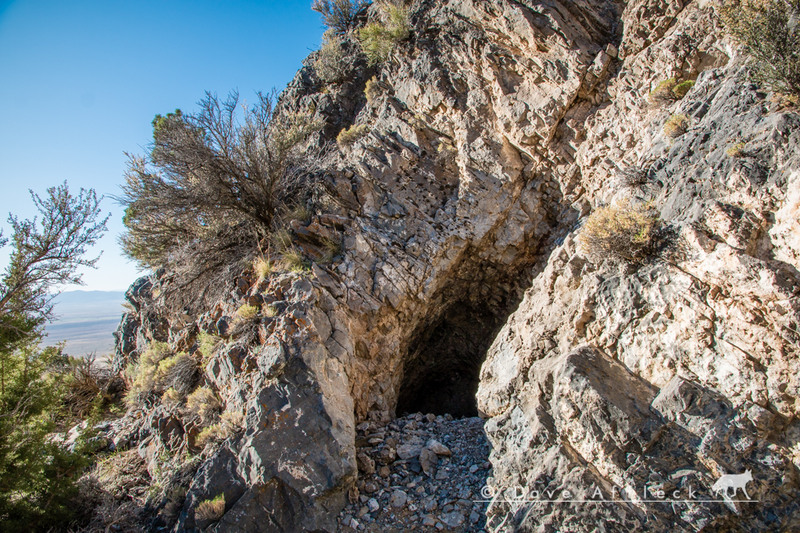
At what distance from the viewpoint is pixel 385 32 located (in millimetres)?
9141

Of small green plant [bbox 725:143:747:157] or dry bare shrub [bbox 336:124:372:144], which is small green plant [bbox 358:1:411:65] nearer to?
dry bare shrub [bbox 336:124:372:144]

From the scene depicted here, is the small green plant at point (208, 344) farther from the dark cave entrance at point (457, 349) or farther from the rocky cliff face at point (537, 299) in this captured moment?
the dark cave entrance at point (457, 349)

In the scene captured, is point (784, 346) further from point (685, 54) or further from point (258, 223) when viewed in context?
point (258, 223)

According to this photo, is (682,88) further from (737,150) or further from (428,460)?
(428,460)

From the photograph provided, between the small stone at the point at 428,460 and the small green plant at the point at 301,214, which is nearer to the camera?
the small stone at the point at 428,460

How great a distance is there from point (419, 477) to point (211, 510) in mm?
2665

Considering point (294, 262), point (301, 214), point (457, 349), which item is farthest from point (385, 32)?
point (457, 349)

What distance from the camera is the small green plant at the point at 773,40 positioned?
13.4 ft

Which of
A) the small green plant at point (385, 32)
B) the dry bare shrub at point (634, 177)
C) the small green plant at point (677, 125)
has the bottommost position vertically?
the dry bare shrub at point (634, 177)

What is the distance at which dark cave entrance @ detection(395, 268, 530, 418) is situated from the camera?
7741 millimetres

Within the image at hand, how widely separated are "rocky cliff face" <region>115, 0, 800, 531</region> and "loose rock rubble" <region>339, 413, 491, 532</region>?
30cm

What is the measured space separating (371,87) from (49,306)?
27.2ft

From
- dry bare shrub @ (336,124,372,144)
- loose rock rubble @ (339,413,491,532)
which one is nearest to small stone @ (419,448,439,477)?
loose rock rubble @ (339,413,491,532)

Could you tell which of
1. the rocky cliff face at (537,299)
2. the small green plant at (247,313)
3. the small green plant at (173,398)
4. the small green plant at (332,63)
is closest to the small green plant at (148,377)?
the rocky cliff face at (537,299)
